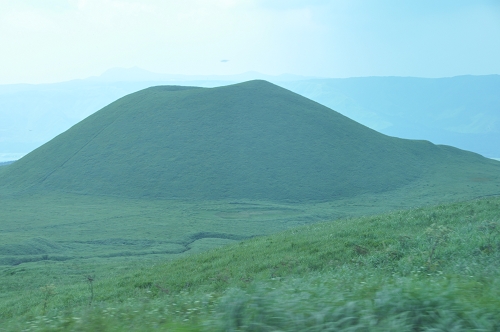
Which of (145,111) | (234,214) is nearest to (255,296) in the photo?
(234,214)

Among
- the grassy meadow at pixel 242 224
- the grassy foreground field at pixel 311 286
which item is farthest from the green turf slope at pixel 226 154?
the grassy foreground field at pixel 311 286

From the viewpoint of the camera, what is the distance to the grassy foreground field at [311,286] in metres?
4.52

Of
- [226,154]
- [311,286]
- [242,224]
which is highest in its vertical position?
[226,154]

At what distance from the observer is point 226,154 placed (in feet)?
176

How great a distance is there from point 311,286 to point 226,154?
47.7 meters

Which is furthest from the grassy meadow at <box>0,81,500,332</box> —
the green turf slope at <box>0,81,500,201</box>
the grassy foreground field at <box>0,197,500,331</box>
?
the green turf slope at <box>0,81,500,201</box>

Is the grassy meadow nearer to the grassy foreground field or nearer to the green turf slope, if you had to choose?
the grassy foreground field

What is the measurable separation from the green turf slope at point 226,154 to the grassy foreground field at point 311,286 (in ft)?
97.8

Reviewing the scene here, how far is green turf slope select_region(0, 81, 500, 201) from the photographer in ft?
161

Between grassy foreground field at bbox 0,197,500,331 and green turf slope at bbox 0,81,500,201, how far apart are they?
97.8ft

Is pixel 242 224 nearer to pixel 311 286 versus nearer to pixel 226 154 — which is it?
pixel 226 154

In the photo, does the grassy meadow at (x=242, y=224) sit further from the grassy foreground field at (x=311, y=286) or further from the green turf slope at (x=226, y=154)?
the green turf slope at (x=226, y=154)

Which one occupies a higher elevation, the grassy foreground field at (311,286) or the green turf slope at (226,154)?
the green turf slope at (226,154)

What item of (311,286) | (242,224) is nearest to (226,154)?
(242,224)
